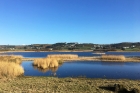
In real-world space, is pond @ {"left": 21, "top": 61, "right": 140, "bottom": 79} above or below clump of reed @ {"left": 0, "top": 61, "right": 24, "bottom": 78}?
below

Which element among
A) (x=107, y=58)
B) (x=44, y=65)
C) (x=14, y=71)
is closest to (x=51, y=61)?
(x=44, y=65)

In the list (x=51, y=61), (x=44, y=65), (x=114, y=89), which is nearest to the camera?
(x=114, y=89)

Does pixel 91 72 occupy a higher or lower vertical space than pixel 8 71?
lower

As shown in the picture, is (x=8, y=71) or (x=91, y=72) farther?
(x=91, y=72)

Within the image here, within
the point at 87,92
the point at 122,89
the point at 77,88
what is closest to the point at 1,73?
the point at 77,88

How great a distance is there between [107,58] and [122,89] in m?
33.5

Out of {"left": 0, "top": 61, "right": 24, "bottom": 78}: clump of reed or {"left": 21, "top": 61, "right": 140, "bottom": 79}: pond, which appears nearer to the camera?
{"left": 0, "top": 61, "right": 24, "bottom": 78}: clump of reed

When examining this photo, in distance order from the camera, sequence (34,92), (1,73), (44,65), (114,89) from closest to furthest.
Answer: (34,92) < (114,89) < (1,73) < (44,65)

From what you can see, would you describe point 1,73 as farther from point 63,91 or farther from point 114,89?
point 114,89

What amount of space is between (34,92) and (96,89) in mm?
3660

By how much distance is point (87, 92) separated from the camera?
36.0 ft

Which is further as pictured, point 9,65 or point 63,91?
point 9,65

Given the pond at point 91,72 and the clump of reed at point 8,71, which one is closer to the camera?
the clump of reed at point 8,71

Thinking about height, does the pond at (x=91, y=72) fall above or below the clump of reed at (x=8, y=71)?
below
